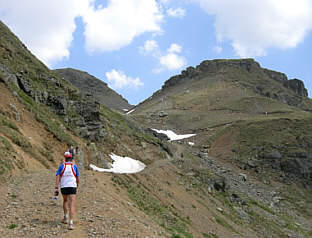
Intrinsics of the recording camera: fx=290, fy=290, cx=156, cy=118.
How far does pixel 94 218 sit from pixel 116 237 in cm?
119

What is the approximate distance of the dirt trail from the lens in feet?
25.0

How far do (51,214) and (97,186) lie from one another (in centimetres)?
403

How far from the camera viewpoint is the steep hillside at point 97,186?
29.5 ft

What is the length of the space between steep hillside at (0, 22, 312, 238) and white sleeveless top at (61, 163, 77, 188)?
112cm

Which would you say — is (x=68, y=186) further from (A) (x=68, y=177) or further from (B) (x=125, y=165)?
(B) (x=125, y=165)

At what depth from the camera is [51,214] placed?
8648 millimetres

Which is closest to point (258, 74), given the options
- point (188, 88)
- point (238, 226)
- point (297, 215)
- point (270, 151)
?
point (188, 88)

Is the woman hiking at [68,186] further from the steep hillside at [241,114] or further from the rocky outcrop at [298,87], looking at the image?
the rocky outcrop at [298,87]

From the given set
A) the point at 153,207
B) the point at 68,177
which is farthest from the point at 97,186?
the point at 153,207

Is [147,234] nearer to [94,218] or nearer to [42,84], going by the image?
[94,218]

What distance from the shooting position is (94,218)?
29.0ft

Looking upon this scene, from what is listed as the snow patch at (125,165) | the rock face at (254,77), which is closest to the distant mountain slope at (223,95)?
the rock face at (254,77)

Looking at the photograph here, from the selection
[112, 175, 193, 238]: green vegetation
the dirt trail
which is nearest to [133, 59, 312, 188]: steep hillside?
[112, 175, 193, 238]: green vegetation

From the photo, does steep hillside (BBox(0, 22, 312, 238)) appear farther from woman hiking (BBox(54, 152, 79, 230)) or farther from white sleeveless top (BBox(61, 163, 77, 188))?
white sleeveless top (BBox(61, 163, 77, 188))
